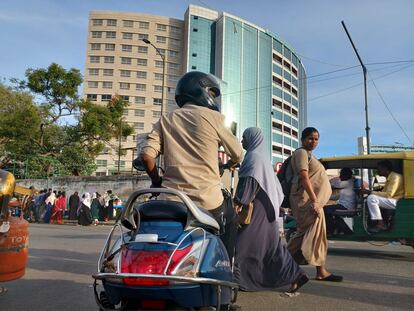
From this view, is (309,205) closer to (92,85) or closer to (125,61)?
(92,85)

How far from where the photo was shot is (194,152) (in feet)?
10.8

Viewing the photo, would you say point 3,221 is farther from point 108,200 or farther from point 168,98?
point 168,98

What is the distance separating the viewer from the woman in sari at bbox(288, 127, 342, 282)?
5.22 meters

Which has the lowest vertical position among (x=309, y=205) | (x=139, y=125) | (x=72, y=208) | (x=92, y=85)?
(x=72, y=208)

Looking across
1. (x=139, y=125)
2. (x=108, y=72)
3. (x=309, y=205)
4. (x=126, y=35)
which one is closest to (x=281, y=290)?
(x=309, y=205)

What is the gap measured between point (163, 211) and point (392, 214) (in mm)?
6541

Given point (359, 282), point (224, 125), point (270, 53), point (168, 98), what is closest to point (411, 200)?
point (359, 282)

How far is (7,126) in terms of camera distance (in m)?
31.1

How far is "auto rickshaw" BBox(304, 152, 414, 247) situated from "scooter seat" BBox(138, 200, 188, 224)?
6.32 metres

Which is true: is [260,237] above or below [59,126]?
below

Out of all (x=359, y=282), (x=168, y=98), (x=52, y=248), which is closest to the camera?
(x=359, y=282)

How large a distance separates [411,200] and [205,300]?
6648 millimetres

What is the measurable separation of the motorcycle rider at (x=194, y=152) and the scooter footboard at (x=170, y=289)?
0.82m

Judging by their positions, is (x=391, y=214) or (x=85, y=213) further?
(x=85, y=213)
